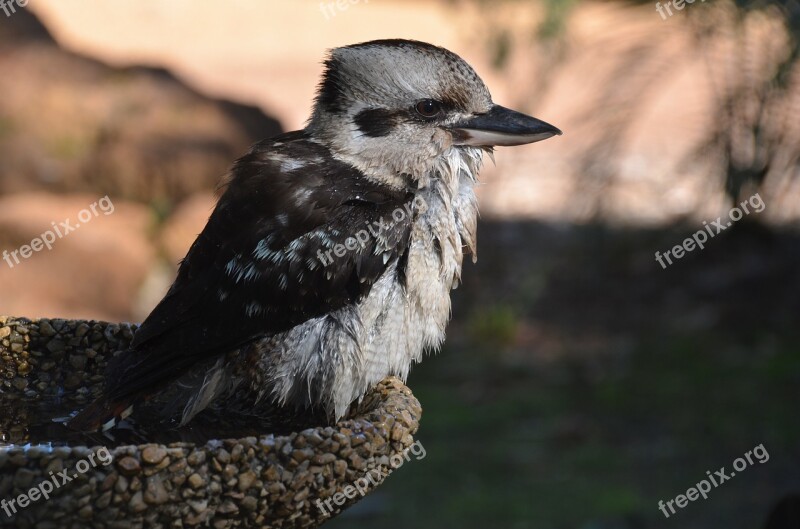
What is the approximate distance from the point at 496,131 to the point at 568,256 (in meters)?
5.84

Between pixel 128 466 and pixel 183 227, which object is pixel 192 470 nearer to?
pixel 128 466

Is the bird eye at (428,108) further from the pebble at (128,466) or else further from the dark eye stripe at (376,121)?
the pebble at (128,466)

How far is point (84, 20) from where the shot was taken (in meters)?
15.8

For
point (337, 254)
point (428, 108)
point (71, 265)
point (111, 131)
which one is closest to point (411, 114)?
point (428, 108)

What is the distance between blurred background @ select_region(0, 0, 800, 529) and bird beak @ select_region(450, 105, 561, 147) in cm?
298

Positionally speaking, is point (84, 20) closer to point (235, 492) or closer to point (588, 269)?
point (588, 269)

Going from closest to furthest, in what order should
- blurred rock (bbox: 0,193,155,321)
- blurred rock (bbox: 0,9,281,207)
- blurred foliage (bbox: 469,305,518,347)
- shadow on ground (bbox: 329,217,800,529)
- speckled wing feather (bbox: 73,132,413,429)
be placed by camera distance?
speckled wing feather (bbox: 73,132,413,429), shadow on ground (bbox: 329,217,800,529), blurred rock (bbox: 0,193,155,321), blurred foliage (bbox: 469,305,518,347), blurred rock (bbox: 0,9,281,207)

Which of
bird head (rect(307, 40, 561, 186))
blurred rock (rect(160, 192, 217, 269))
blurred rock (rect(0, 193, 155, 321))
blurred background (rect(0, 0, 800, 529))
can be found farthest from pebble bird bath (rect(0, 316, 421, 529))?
blurred rock (rect(160, 192, 217, 269))

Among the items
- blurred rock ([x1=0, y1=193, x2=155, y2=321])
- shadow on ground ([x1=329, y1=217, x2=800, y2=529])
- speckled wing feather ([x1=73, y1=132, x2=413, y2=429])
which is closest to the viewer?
speckled wing feather ([x1=73, y1=132, x2=413, y2=429])

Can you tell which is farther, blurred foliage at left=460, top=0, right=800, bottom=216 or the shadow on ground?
blurred foliage at left=460, top=0, right=800, bottom=216

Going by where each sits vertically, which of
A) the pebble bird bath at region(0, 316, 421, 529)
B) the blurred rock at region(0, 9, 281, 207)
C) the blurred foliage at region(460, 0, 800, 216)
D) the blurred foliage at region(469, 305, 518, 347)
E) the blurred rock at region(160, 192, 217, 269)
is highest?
the blurred rock at region(0, 9, 281, 207)

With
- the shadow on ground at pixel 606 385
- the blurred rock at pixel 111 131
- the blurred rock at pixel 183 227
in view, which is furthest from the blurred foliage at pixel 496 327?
the blurred rock at pixel 111 131

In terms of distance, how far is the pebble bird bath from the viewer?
230 cm

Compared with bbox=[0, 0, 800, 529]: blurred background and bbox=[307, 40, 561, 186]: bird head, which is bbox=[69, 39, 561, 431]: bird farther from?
bbox=[0, 0, 800, 529]: blurred background
